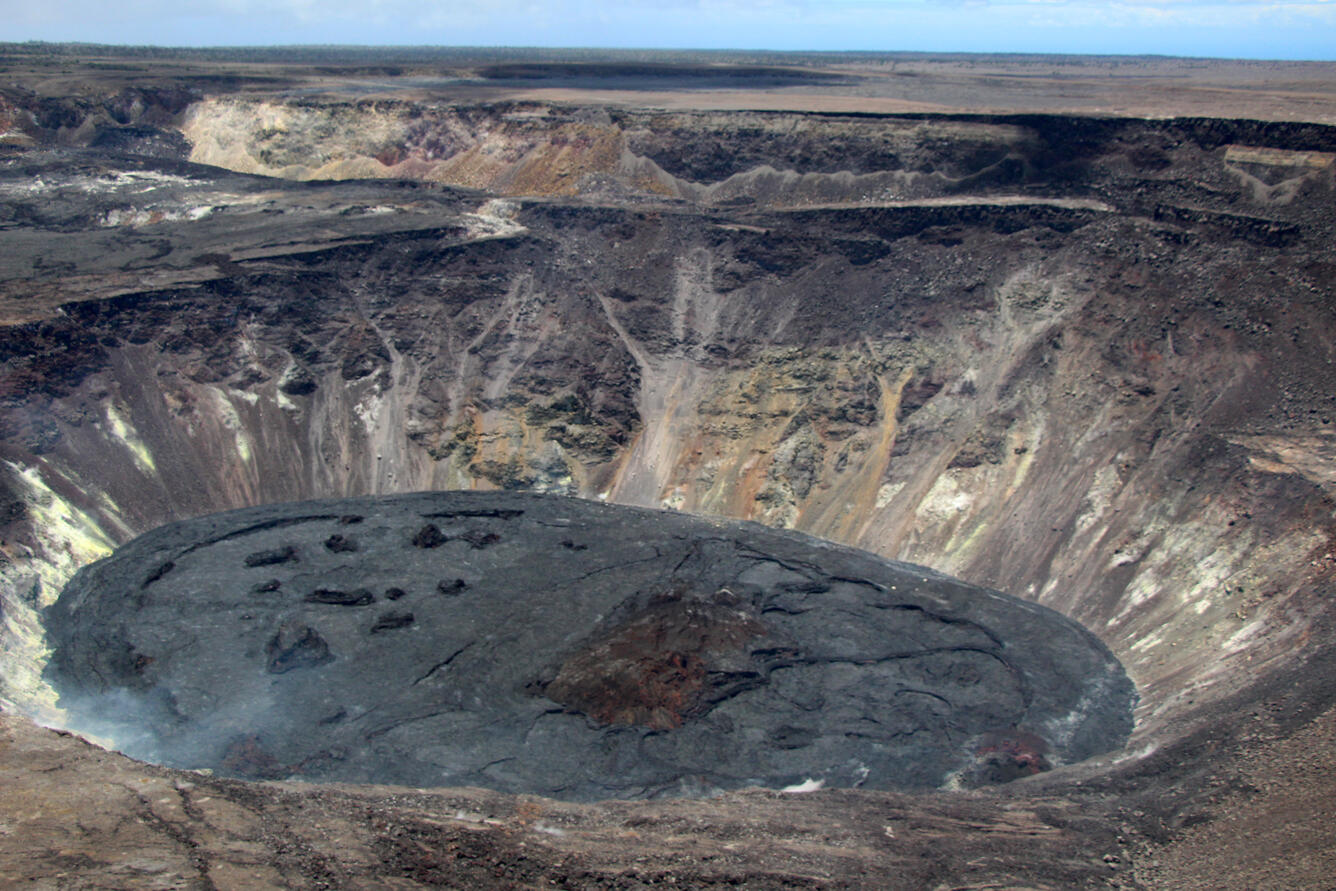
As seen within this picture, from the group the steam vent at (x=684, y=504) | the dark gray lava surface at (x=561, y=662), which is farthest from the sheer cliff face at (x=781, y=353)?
the dark gray lava surface at (x=561, y=662)

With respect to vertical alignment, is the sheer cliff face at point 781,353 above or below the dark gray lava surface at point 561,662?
above

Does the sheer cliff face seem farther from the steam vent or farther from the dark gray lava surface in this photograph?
the dark gray lava surface

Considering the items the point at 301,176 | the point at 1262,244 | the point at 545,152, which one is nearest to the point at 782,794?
the point at 1262,244

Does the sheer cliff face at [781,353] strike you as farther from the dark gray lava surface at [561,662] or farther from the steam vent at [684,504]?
the dark gray lava surface at [561,662]

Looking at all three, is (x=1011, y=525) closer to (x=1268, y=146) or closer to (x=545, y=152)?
(x=1268, y=146)

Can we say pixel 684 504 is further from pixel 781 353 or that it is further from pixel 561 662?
pixel 561 662

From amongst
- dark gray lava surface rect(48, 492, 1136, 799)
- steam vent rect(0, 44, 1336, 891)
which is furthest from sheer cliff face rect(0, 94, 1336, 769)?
dark gray lava surface rect(48, 492, 1136, 799)
